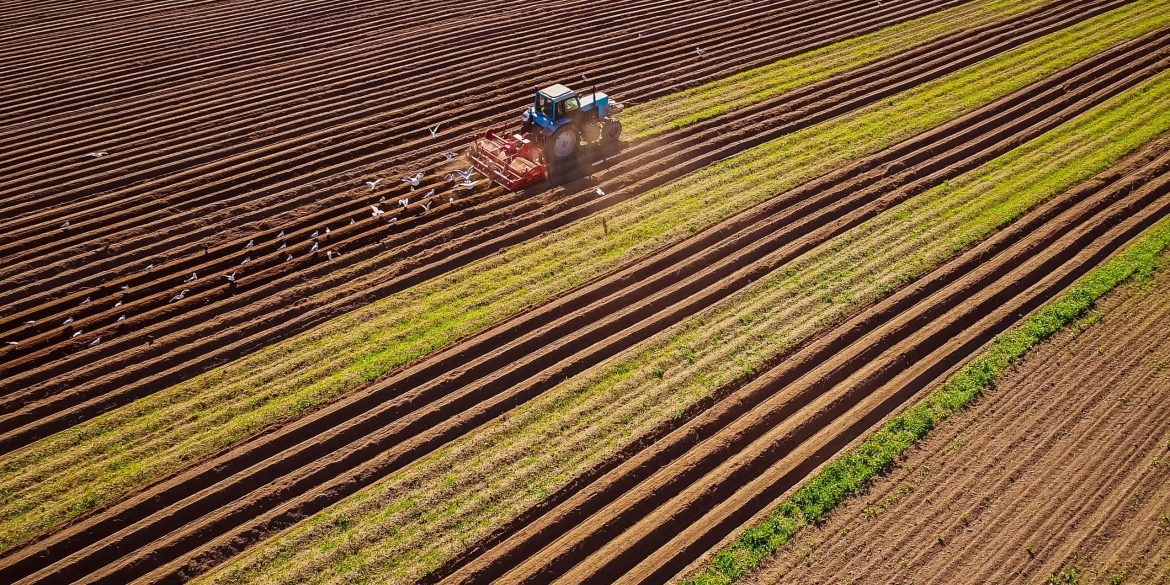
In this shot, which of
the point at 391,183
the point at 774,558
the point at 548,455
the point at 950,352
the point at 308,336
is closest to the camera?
the point at 774,558

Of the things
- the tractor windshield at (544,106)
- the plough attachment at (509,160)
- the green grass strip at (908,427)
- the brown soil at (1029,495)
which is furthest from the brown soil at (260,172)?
the brown soil at (1029,495)

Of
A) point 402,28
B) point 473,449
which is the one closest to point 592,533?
point 473,449

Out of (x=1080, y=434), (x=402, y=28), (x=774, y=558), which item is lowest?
(x=774, y=558)

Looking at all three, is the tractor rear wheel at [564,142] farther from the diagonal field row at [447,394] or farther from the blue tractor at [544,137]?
the diagonal field row at [447,394]

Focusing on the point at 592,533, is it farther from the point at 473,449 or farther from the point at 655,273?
the point at 655,273

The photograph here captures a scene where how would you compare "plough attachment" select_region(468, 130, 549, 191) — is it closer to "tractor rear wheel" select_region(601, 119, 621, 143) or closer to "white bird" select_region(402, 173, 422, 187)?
"white bird" select_region(402, 173, 422, 187)

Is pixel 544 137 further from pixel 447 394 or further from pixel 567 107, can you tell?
pixel 447 394
